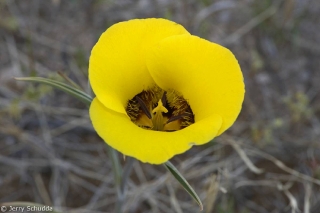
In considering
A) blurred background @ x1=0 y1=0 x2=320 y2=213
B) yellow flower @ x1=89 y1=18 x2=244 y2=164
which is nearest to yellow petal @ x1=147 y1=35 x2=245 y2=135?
yellow flower @ x1=89 y1=18 x2=244 y2=164

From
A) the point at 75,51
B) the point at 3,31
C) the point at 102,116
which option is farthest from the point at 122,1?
the point at 102,116

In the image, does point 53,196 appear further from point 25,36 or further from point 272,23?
point 272,23

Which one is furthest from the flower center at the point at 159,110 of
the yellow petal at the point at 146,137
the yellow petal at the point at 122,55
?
the yellow petal at the point at 146,137

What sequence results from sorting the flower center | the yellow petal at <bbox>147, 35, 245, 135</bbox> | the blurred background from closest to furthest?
the yellow petal at <bbox>147, 35, 245, 135</bbox>, the flower center, the blurred background

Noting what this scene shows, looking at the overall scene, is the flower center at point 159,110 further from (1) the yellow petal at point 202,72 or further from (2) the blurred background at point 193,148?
(2) the blurred background at point 193,148

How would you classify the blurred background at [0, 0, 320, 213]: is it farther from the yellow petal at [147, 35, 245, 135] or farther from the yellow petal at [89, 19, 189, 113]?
the yellow petal at [89, 19, 189, 113]

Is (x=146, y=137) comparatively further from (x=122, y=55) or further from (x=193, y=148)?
(x=193, y=148)

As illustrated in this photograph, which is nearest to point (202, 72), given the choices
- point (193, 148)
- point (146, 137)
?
point (146, 137)
